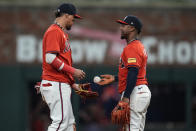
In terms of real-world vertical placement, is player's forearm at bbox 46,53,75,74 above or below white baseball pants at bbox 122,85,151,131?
above

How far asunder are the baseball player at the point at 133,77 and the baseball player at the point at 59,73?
620mm

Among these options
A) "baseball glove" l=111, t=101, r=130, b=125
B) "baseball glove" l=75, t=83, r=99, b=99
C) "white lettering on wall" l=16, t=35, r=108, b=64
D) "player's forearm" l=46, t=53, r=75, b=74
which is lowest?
"baseball glove" l=111, t=101, r=130, b=125

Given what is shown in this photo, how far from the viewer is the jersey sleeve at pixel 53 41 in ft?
19.8

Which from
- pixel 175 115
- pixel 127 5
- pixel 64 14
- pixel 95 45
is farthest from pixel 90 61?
pixel 64 14

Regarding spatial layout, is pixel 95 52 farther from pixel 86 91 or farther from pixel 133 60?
pixel 133 60

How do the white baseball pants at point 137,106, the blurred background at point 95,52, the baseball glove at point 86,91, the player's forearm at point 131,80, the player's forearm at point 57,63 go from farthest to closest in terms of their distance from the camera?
the blurred background at point 95,52, the baseball glove at point 86,91, the white baseball pants at point 137,106, the player's forearm at point 131,80, the player's forearm at point 57,63

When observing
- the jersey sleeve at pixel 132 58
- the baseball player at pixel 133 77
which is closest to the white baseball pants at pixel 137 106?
the baseball player at pixel 133 77

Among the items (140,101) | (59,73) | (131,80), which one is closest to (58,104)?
(59,73)

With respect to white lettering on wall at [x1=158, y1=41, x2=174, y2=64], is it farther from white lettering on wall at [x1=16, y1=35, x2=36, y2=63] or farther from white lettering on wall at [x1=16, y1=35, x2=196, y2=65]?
white lettering on wall at [x1=16, y1=35, x2=36, y2=63]

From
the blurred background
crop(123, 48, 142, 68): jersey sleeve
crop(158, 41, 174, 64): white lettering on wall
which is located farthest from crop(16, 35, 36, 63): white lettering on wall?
crop(123, 48, 142, 68): jersey sleeve

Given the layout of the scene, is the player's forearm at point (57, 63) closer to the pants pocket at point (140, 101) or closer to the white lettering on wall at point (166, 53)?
the pants pocket at point (140, 101)

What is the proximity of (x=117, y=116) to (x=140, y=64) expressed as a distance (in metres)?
0.74

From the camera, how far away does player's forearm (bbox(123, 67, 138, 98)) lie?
242 inches

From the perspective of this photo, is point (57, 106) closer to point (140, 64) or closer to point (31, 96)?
point (140, 64)
